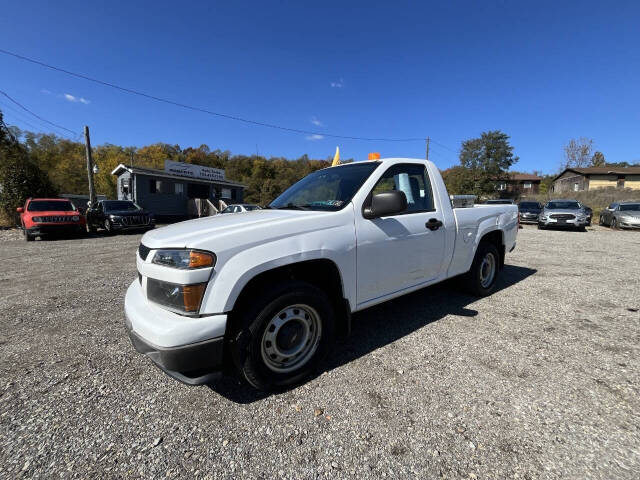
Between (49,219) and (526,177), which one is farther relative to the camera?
(526,177)

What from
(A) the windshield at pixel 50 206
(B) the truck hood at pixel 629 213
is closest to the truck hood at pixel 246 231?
(A) the windshield at pixel 50 206

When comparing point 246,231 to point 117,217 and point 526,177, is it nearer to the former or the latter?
point 117,217

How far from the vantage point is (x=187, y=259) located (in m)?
1.90

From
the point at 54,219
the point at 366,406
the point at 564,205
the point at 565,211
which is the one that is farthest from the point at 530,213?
the point at 54,219

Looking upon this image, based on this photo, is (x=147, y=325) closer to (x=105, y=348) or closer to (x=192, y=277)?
(x=192, y=277)

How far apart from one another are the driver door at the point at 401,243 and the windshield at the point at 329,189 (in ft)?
0.65

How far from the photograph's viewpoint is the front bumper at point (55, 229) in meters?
10.8

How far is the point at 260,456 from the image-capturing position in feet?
5.62

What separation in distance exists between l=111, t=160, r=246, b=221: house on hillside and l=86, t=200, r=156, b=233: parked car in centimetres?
912

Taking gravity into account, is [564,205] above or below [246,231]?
above

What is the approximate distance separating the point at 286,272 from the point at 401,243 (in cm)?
118

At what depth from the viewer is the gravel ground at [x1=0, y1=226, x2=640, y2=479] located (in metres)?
1.65

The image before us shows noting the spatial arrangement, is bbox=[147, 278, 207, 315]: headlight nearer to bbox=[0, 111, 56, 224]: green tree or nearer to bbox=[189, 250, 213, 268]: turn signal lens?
bbox=[189, 250, 213, 268]: turn signal lens

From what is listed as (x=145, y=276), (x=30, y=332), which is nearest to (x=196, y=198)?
(x=30, y=332)
